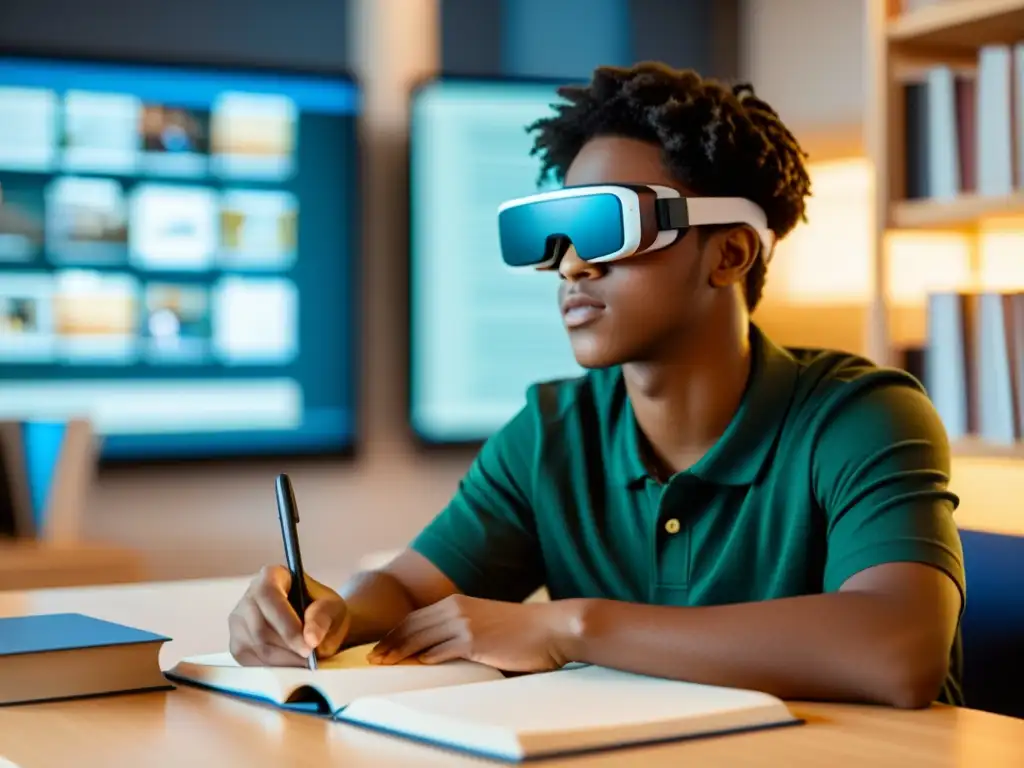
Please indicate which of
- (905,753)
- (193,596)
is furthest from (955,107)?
(905,753)

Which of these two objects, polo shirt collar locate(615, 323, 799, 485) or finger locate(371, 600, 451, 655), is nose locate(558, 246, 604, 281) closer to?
polo shirt collar locate(615, 323, 799, 485)

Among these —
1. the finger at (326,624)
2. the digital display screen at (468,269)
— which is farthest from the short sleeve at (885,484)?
the digital display screen at (468,269)

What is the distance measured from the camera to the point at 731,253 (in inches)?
68.2

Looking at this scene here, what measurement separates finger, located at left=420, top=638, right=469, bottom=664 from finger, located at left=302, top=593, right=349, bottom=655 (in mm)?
101

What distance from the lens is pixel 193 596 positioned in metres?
1.87

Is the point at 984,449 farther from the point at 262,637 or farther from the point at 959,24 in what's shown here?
the point at 262,637

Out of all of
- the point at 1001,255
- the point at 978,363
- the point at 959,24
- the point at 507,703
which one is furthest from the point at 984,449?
→ the point at 507,703

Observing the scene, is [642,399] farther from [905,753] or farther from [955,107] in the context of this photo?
[955,107]

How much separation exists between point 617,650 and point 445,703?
0.21m

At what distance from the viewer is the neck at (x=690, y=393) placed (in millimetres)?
1714

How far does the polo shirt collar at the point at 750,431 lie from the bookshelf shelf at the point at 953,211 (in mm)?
1297

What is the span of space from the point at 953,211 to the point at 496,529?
1563 mm

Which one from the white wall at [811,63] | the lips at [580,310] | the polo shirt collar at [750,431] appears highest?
the white wall at [811,63]

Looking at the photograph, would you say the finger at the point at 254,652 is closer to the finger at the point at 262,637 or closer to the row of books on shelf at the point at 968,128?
the finger at the point at 262,637
